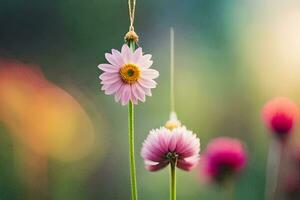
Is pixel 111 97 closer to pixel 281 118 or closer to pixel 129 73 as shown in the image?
pixel 281 118

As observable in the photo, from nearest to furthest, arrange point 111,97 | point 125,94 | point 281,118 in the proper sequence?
point 125,94 → point 281,118 → point 111,97

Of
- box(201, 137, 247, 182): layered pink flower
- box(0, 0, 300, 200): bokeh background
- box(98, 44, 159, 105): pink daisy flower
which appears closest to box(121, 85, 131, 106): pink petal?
box(98, 44, 159, 105): pink daisy flower

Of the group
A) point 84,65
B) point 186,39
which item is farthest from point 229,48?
point 84,65

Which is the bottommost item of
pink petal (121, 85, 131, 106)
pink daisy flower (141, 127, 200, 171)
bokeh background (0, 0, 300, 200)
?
pink daisy flower (141, 127, 200, 171)

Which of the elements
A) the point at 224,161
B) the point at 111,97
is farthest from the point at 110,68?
the point at 111,97

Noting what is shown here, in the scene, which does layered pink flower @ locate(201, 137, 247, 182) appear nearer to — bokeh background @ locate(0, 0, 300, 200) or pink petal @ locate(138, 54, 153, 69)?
pink petal @ locate(138, 54, 153, 69)

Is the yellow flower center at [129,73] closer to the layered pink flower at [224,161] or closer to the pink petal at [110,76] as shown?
the pink petal at [110,76]

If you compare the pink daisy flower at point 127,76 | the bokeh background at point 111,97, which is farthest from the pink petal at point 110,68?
the bokeh background at point 111,97

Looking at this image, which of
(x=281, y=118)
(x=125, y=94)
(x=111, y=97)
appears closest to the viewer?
(x=125, y=94)
